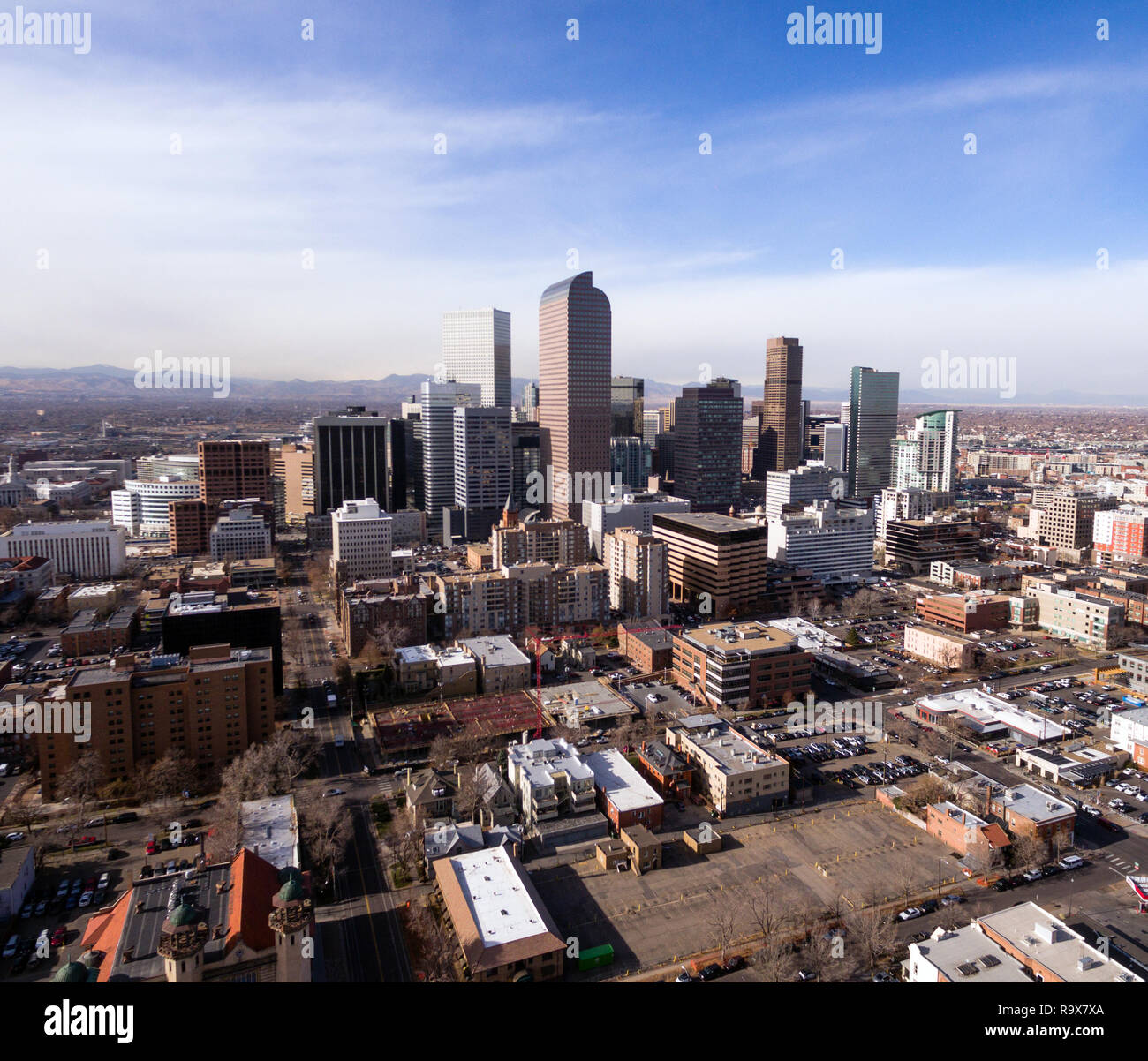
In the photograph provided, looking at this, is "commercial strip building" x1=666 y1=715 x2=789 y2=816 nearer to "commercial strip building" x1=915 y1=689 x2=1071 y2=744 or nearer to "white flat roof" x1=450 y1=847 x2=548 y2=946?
"white flat roof" x1=450 y1=847 x2=548 y2=946

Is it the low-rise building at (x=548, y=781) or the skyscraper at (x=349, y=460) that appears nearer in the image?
the low-rise building at (x=548, y=781)

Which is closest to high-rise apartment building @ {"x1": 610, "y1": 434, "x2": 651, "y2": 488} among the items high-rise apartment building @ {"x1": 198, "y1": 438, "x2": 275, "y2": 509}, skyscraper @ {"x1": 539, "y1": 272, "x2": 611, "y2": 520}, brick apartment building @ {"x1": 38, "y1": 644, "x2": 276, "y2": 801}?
skyscraper @ {"x1": 539, "y1": 272, "x2": 611, "y2": 520}

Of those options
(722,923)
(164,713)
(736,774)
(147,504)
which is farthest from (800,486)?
(147,504)

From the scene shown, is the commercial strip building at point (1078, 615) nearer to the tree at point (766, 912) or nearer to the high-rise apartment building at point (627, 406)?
the tree at point (766, 912)

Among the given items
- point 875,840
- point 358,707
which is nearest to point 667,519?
point 358,707

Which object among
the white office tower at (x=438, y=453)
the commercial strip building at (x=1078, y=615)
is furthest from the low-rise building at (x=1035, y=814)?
the white office tower at (x=438, y=453)

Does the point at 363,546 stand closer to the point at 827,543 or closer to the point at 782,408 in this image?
the point at 827,543

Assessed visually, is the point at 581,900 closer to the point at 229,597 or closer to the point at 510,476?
the point at 229,597
